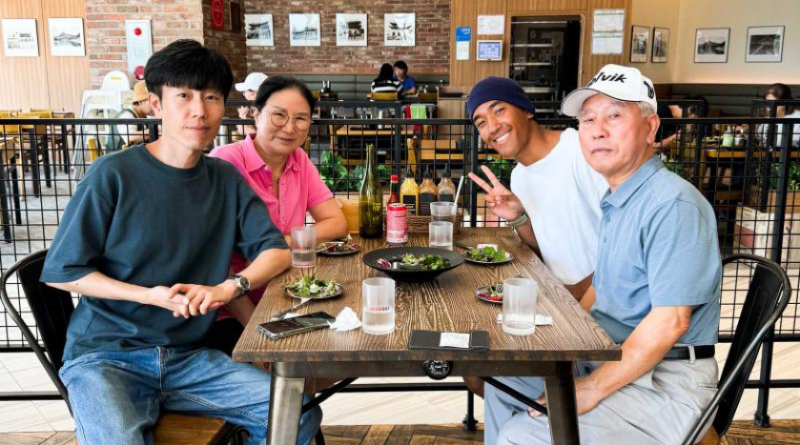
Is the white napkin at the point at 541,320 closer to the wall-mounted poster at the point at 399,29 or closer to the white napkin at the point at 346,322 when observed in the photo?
the white napkin at the point at 346,322

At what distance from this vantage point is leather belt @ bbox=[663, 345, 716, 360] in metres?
1.60

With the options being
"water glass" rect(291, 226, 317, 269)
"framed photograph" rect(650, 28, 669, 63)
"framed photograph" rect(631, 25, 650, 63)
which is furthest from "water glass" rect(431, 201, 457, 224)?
"framed photograph" rect(650, 28, 669, 63)

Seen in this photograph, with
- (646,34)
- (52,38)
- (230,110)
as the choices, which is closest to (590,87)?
(230,110)

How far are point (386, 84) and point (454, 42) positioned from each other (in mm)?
1440

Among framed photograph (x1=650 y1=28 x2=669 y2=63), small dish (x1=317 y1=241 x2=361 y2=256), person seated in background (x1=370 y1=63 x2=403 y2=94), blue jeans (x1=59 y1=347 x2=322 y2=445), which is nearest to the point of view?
blue jeans (x1=59 y1=347 x2=322 y2=445)

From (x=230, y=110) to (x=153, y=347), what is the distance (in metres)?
6.07

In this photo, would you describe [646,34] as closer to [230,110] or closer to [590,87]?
[230,110]

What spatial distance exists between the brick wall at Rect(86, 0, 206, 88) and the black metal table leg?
682 centimetres

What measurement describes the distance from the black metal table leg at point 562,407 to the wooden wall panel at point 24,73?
1304 cm

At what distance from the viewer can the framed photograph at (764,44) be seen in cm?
1066

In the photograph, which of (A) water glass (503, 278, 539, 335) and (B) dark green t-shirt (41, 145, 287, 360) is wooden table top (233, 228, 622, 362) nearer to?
(A) water glass (503, 278, 539, 335)

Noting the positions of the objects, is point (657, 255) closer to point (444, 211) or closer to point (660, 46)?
point (444, 211)

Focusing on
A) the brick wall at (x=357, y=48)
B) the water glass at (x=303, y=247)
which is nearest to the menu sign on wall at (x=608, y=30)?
the brick wall at (x=357, y=48)

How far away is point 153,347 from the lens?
174cm
